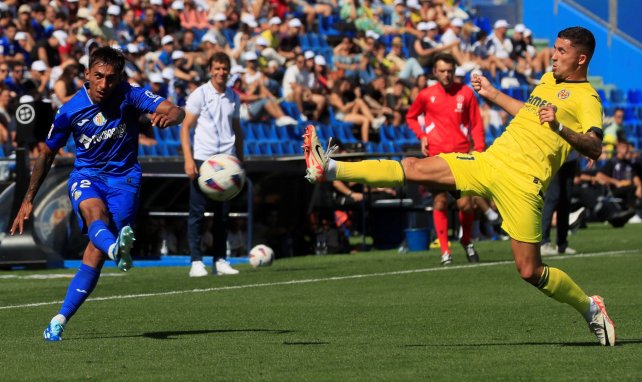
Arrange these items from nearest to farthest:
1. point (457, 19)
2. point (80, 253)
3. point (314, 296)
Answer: point (314, 296), point (80, 253), point (457, 19)

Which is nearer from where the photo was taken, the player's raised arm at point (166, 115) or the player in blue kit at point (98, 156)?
the player's raised arm at point (166, 115)

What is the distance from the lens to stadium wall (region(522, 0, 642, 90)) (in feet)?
122

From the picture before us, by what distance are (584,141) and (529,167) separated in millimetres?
561

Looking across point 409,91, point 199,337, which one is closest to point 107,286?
point 199,337

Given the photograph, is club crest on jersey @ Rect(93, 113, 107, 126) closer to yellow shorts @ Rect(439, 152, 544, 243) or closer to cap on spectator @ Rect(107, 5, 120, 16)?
yellow shorts @ Rect(439, 152, 544, 243)

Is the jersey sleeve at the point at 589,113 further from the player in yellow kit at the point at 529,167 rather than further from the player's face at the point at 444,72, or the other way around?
the player's face at the point at 444,72

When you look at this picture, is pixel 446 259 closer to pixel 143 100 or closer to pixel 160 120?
pixel 143 100

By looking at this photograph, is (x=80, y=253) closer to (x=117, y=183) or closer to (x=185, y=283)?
(x=185, y=283)

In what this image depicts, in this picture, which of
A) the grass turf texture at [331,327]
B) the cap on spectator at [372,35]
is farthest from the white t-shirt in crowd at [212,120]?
the cap on spectator at [372,35]

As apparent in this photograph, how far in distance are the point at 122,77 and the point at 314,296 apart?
3.93 meters

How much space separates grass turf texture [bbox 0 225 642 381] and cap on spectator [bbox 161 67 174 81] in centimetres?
770

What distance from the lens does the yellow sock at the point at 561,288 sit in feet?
30.5

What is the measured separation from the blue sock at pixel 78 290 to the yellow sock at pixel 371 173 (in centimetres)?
206

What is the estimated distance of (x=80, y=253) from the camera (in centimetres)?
1917
